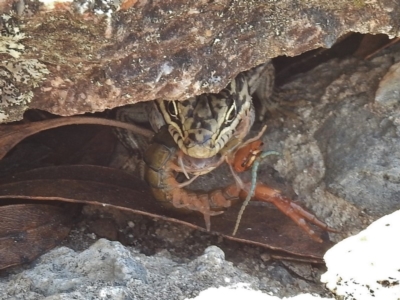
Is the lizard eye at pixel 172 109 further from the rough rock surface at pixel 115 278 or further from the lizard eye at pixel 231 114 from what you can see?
the rough rock surface at pixel 115 278

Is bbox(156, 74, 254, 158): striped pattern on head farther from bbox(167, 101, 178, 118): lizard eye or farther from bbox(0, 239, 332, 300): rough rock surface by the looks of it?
bbox(0, 239, 332, 300): rough rock surface

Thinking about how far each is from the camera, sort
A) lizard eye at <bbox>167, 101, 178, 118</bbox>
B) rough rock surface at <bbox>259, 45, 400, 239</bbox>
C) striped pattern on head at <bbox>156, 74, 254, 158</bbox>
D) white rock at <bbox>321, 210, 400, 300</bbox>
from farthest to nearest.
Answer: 1. lizard eye at <bbox>167, 101, 178, 118</bbox>
2. striped pattern on head at <bbox>156, 74, 254, 158</bbox>
3. rough rock surface at <bbox>259, 45, 400, 239</bbox>
4. white rock at <bbox>321, 210, 400, 300</bbox>

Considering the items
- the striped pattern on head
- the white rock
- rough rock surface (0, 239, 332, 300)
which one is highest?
the striped pattern on head

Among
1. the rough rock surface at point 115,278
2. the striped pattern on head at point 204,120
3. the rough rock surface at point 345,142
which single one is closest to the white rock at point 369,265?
the rough rock surface at point 115,278

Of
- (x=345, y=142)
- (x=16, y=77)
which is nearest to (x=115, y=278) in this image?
(x=16, y=77)

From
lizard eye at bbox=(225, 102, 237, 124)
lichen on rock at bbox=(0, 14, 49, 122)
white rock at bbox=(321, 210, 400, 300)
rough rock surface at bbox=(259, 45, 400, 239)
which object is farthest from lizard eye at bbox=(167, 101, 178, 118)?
white rock at bbox=(321, 210, 400, 300)

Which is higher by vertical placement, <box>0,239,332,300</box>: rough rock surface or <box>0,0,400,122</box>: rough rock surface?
<box>0,0,400,122</box>: rough rock surface

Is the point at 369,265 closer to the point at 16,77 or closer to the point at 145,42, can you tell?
the point at 145,42
